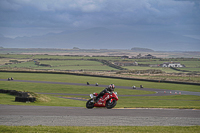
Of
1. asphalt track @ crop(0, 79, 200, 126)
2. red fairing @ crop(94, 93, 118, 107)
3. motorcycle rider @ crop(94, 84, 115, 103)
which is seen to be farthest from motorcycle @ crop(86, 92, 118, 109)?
asphalt track @ crop(0, 79, 200, 126)

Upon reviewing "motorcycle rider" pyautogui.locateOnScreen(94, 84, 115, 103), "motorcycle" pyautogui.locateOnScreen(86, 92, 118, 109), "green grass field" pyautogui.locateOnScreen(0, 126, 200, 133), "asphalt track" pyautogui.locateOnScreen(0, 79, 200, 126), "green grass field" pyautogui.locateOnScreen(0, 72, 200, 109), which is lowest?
"green grass field" pyautogui.locateOnScreen(0, 72, 200, 109)

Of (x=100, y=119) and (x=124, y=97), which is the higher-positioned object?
(x=100, y=119)

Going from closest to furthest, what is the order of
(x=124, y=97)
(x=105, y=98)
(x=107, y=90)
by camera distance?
(x=107, y=90)
(x=105, y=98)
(x=124, y=97)

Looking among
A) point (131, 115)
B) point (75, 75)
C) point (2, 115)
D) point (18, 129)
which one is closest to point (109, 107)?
point (131, 115)

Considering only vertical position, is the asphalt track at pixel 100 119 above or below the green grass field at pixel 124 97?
above

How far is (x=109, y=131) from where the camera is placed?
520 inches

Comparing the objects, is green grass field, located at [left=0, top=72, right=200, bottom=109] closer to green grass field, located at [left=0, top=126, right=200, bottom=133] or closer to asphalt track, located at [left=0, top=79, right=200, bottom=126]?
asphalt track, located at [left=0, top=79, right=200, bottom=126]

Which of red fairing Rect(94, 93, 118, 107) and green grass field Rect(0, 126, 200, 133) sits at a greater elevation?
red fairing Rect(94, 93, 118, 107)

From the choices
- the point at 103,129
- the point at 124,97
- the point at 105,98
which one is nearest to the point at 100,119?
the point at 103,129

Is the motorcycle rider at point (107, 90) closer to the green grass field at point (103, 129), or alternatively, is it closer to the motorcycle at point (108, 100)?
the motorcycle at point (108, 100)

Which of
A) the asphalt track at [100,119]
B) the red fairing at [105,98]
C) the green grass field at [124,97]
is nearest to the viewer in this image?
the asphalt track at [100,119]

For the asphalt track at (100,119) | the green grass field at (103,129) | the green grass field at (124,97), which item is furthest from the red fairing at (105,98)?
the green grass field at (103,129)

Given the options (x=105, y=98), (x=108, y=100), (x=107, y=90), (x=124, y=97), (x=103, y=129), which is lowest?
(x=124, y=97)

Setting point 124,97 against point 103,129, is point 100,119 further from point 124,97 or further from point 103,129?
point 124,97
